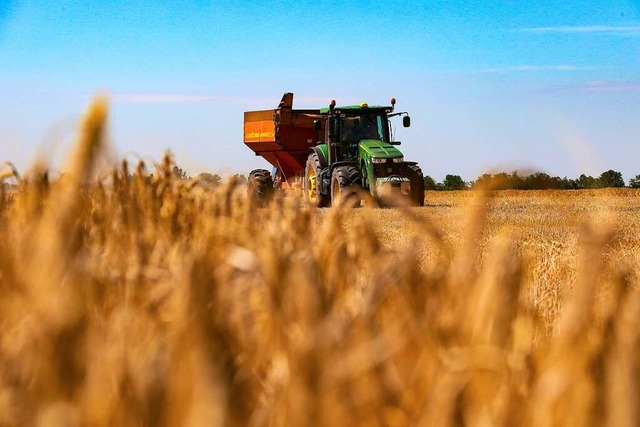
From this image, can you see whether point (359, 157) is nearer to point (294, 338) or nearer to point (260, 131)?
point (260, 131)

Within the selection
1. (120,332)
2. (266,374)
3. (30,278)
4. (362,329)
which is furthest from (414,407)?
(30,278)

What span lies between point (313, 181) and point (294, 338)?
19.5 m

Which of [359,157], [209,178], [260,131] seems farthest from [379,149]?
[209,178]

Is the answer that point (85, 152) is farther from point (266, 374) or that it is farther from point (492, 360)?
point (492, 360)

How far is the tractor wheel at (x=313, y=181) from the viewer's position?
64.5 feet

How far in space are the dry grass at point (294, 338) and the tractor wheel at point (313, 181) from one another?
1748 centimetres

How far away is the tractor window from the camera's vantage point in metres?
19.8

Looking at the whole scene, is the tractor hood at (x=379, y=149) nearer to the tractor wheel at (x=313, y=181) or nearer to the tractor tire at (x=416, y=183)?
the tractor tire at (x=416, y=183)

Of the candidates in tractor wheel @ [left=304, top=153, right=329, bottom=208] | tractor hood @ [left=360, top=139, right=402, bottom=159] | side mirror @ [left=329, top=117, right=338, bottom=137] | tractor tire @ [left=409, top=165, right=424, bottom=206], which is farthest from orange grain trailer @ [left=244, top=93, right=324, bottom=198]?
tractor tire @ [left=409, top=165, right=424, bottom=206]

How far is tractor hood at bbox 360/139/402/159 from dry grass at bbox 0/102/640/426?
1593 cm

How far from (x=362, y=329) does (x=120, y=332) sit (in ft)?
1.26

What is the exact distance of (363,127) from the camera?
19.9 m

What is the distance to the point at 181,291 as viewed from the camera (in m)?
1.00

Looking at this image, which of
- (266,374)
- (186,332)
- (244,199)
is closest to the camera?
(186,332)
